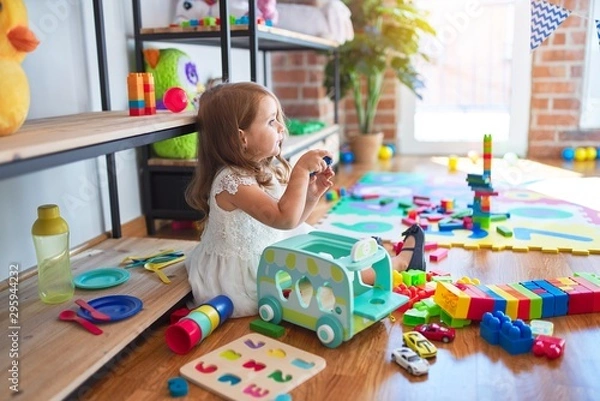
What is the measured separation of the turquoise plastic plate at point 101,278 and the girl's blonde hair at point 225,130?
243 millimetres

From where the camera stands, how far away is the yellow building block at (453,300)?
4.06ft

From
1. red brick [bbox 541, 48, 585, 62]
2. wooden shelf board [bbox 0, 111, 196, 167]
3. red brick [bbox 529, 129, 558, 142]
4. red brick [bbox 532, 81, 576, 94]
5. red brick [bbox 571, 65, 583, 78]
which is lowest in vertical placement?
red brick [bbox 529, 129, 558, 142]

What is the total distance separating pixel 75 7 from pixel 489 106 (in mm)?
2490

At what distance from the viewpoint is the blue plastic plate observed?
1.19 m

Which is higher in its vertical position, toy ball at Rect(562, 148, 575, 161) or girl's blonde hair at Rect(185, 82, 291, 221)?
girl's blonde hair at Rect(185, 82, 291, 221)

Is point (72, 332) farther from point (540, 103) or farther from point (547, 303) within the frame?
point (540, 103)

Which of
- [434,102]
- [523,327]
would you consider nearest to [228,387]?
[523,327]

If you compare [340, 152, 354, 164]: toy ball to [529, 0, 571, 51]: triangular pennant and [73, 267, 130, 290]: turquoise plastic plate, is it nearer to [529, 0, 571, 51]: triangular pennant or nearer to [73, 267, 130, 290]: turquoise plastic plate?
[529, 0, 571, 51]: triangular pennant

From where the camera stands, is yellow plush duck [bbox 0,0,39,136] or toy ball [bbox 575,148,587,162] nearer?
yellow plush duck [bbox 0,0,39,136]

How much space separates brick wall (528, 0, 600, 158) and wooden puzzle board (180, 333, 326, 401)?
265 centimetres

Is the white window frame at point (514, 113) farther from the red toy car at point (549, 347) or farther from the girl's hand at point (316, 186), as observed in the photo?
the red toy car at point (549, 347)

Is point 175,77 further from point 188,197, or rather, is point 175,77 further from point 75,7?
point 188,197

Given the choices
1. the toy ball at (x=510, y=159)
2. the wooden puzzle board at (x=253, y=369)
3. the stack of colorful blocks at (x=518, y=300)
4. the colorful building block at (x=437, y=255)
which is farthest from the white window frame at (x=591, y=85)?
the wooden puzzle board at (x=253, y=369)

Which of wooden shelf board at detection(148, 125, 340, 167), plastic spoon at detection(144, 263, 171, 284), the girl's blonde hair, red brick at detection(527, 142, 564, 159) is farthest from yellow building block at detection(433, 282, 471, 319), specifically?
red brick at detection(527, 142, 564, 159)
